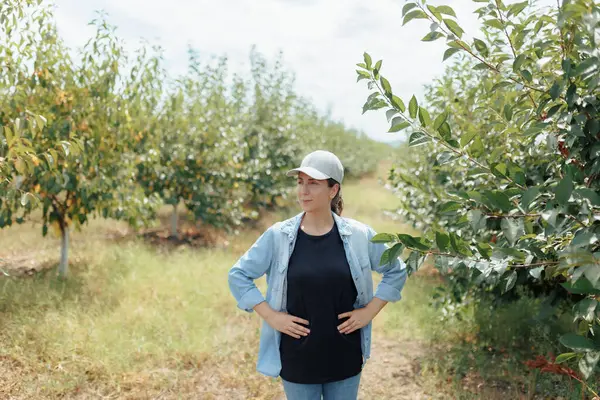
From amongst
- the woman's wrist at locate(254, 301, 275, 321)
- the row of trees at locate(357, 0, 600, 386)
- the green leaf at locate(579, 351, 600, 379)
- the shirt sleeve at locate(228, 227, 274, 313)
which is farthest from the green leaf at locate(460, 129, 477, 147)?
the woman's wrist at locate(254, 301, 275, 321)

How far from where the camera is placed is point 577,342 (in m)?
1.46

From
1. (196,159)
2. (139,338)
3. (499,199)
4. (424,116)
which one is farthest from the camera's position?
(196,159)

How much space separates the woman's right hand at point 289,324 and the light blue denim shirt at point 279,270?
7cm

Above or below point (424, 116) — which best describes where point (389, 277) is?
below

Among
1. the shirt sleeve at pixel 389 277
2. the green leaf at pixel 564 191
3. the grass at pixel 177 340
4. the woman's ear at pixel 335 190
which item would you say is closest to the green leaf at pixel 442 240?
the green leaf at pixel 564 191

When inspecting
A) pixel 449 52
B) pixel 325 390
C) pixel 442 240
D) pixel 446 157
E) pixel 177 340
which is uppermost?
pixel 449 52

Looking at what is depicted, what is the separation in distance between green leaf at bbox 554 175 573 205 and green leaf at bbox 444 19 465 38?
0.75 metres

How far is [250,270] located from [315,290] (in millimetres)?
328

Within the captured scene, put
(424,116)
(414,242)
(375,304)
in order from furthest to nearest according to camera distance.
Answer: (375,304) → (424,116) → (414,242)

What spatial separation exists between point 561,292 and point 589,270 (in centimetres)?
A: 255

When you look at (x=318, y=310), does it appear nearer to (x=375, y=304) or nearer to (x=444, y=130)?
(x=375, y=304)

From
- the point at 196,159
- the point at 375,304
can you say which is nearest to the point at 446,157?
the point at 375,304

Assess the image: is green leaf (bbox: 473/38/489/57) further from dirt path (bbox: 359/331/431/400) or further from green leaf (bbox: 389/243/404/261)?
dirt path (bbox: 359/331/431/400)

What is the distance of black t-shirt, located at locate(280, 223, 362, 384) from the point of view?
2340 millimetres
